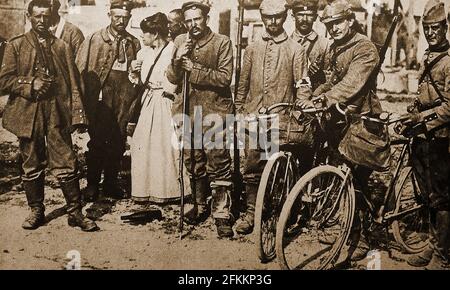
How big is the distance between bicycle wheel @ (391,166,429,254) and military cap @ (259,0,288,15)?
205 centimetres

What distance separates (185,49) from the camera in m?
5.95

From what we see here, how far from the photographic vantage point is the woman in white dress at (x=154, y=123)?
6.04 metres

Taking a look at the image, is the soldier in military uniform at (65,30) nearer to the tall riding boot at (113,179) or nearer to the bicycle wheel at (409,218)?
the tall riding boot at (113,179)

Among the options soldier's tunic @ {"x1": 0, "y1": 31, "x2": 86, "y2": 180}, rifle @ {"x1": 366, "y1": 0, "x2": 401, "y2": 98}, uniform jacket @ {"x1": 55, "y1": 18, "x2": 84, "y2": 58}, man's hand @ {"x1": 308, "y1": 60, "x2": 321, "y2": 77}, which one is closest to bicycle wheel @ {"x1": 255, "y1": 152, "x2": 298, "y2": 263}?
man's hand @ {"x1": 308, "y1": 60, "x2": 321, "y2": 77}

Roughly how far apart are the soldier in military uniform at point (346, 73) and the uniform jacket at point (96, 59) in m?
1.89

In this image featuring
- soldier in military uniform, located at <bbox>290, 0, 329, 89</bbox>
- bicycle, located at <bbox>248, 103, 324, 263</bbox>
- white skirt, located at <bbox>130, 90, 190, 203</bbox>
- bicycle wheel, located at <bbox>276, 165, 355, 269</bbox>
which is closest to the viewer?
bicycle, located at <bbox>248, 103, 324, 263</bbox>

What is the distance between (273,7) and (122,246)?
9.39 ft

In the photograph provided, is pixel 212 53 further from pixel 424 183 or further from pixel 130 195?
pixel 424 183

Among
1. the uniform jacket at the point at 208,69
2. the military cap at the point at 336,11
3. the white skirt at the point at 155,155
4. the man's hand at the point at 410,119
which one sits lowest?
the white skirt at the point at 155,155

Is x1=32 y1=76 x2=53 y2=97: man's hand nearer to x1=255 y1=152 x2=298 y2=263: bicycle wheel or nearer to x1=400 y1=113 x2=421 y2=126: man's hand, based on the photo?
x1=255 y1=152 x2=298 y2=263: bicycle wheel

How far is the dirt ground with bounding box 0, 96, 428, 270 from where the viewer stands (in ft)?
19.5

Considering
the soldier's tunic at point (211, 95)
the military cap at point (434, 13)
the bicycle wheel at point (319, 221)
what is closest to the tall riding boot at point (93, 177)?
the soldier's tunic at point (211, 95)

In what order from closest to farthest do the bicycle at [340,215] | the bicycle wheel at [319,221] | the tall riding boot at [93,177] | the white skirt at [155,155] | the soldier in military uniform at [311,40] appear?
1. the bicycle wheel at [319,221]
2. the bicycle at [340,215]
3. the soldier in military uniform at [311,40]
4. the white skirt at [155,155]
5. the tall riding boot at [93,177]
